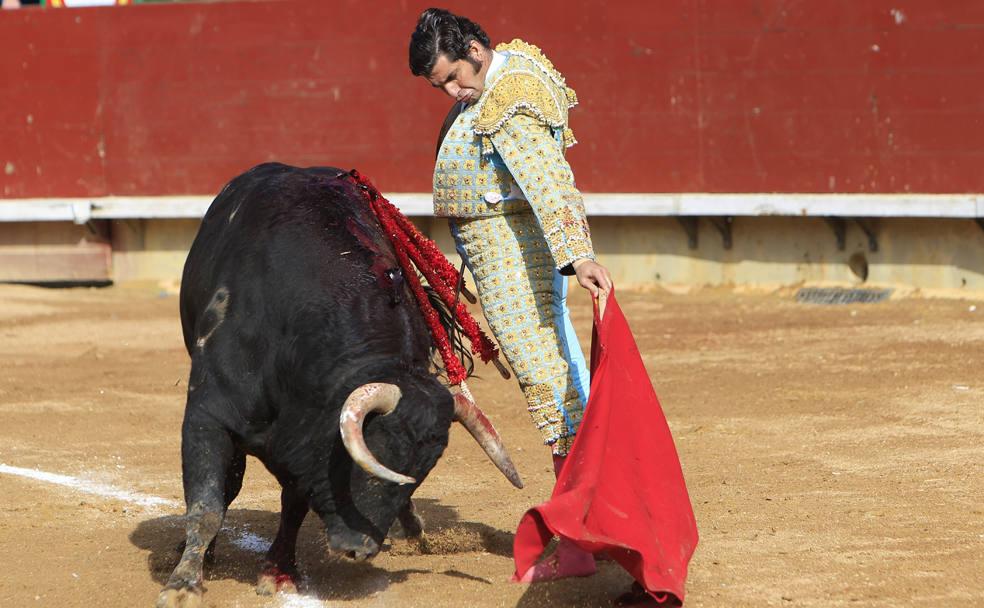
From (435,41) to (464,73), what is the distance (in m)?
0.10

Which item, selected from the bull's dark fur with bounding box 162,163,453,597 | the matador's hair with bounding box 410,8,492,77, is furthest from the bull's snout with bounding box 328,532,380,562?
the matador's hair with bounding box 410,8,492,77

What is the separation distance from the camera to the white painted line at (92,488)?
4.14 meters

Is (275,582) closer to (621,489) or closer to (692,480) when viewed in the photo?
(621,489)

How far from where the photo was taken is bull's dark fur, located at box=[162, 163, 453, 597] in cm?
294

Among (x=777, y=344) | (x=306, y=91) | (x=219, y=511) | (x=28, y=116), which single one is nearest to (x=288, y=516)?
(x=219, y=511)

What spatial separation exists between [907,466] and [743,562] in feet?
3.61

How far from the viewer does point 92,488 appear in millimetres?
4297

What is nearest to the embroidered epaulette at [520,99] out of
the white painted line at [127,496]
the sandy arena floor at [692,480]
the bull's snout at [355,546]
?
the bull's snout at [355,546]

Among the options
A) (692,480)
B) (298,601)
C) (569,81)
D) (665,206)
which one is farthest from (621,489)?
(569,81)

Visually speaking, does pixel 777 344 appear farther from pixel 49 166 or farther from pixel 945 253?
pixel 49 166

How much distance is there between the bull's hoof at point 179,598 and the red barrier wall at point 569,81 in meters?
5.66

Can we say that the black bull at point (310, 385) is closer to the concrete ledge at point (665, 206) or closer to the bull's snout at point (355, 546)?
the bull's snout at point (355, 546)

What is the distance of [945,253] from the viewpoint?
772 cm

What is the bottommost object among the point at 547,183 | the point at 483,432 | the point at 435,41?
the point at 483,432
